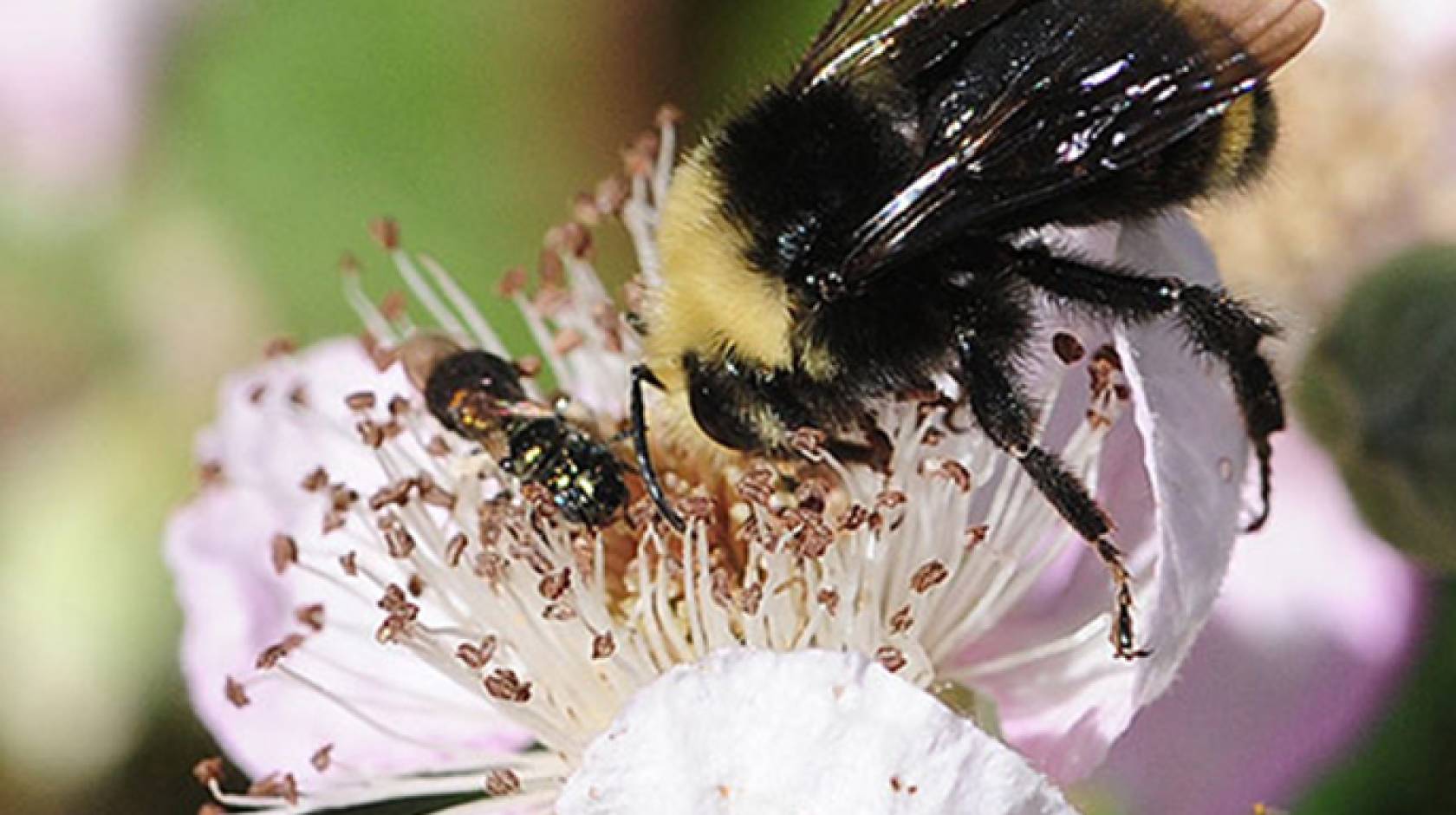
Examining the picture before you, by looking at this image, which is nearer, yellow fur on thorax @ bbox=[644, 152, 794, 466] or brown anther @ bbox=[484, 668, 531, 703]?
yellow fur on thorax @ bbox=[644, 152, 794, 466]

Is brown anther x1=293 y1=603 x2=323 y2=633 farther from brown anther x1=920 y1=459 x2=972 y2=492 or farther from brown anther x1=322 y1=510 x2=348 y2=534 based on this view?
brown anther x1=920 y1=459 x2=972 y2=492

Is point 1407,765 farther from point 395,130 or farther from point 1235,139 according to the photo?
point 395,130

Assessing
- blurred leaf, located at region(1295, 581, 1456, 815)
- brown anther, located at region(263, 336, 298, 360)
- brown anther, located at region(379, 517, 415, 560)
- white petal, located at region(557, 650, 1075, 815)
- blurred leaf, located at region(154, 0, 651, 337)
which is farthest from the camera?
blurred leaf, located at region(154, 0, 651, 337)

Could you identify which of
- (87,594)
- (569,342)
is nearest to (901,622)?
(569,342)

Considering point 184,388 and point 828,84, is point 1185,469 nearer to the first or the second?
point 828,84

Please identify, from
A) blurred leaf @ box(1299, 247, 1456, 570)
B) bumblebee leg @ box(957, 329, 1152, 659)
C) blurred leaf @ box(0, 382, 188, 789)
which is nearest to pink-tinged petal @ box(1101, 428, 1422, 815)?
blurred leaf @ box(1299, 247, 1456, 570)
